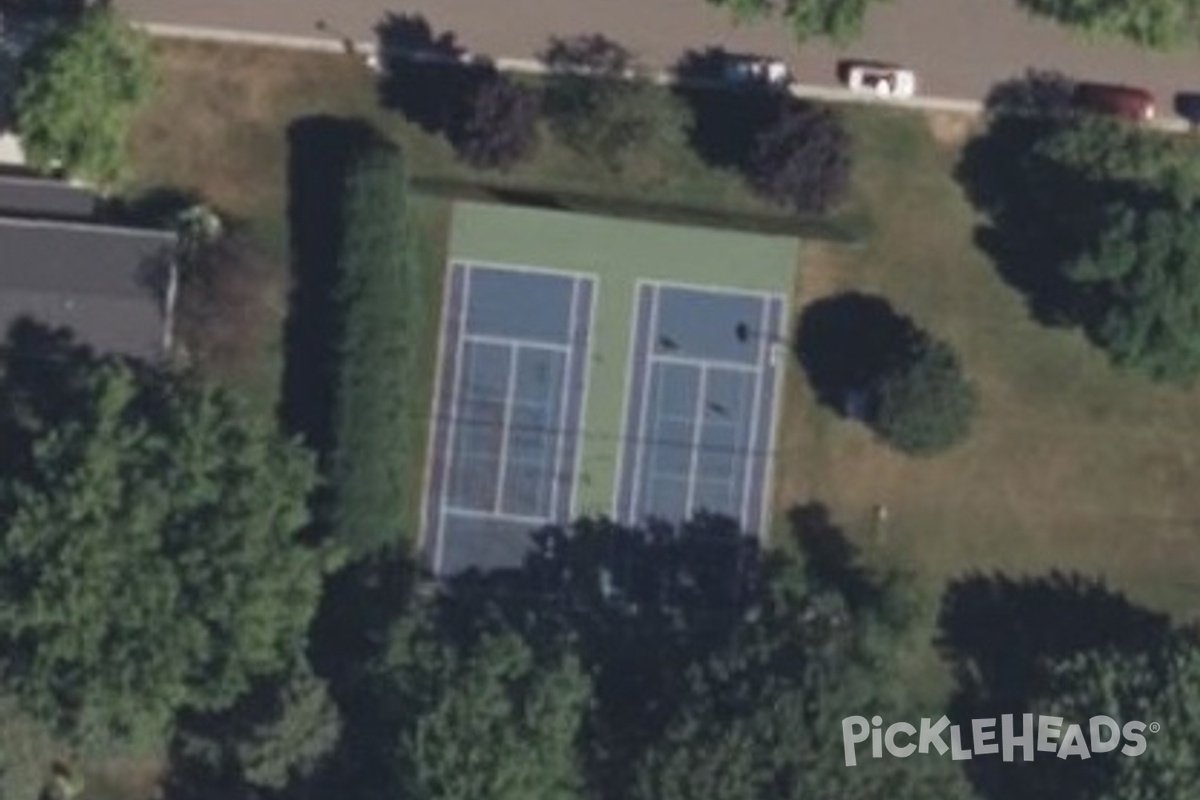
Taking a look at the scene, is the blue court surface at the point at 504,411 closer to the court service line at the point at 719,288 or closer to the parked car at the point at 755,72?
the court service line at the point at 719,288

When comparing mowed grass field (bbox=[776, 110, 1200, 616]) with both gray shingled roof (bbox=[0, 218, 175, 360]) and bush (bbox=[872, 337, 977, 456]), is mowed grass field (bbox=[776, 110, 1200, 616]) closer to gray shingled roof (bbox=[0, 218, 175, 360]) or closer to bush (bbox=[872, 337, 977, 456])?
bush (bbox=[872, 337, 977, 456])

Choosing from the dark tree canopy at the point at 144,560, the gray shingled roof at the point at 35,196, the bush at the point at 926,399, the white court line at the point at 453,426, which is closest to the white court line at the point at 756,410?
the bush at the point at 926,399

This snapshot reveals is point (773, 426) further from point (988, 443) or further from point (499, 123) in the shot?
point (499, 123)

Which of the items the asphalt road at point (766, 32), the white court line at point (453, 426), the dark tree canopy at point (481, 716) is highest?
the asphalt road at point (766, 32)

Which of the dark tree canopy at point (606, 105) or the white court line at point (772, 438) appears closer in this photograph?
the dark tree canopy at point (606, 105)

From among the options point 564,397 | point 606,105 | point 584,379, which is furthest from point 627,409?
point 606,105

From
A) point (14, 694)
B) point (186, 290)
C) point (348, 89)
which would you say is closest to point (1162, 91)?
point (348, 89)

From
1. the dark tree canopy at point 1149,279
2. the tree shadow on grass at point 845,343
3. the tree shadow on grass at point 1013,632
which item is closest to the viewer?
the dark tree canopy at point 1149,279

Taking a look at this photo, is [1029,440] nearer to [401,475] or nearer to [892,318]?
[892,318]
